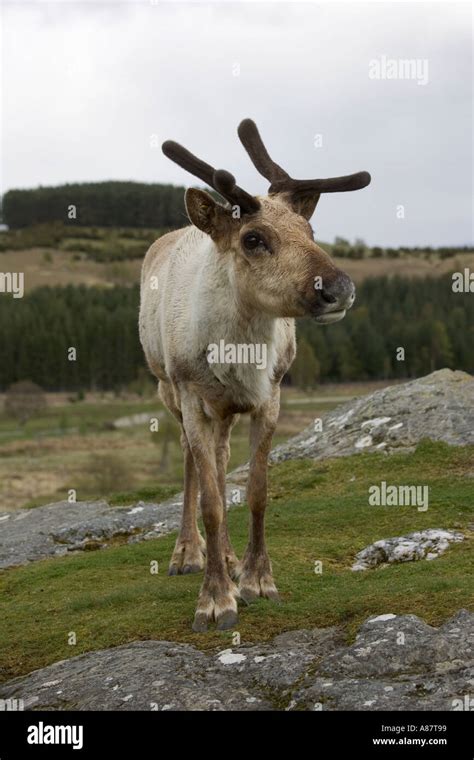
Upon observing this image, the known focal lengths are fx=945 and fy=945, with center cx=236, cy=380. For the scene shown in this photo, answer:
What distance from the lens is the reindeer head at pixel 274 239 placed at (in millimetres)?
10102

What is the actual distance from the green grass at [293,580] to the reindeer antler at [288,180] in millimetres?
5007

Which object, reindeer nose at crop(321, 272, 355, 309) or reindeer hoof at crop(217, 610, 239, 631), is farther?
reindeer hoof at crop(217, 610, 239, 631)

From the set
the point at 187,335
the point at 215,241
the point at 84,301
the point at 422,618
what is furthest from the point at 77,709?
the point at 84,301

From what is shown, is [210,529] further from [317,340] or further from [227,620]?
[317,340]

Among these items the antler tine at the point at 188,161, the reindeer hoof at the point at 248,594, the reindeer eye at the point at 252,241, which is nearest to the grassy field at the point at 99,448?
the reindeer hoof at the point at 248,594

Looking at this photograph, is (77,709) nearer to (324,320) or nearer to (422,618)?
(422,618)

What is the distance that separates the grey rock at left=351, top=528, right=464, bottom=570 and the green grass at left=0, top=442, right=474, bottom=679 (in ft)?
0.85

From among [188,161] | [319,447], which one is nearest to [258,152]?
[188,161]

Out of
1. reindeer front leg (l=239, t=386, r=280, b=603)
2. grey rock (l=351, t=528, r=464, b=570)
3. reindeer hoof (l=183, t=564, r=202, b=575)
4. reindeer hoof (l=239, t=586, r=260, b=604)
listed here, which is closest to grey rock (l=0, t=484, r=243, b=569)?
reindeer hoof (l=183, t=564, r=202, b=575)

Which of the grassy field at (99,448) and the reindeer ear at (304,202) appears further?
the grassy field at (99,448)

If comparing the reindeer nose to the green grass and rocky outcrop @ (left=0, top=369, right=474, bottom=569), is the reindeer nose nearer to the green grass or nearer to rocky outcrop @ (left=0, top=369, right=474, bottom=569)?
the green grass

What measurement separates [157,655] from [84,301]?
176 metres

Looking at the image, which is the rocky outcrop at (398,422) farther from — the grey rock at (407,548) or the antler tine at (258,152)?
the antler tine at (258,152)

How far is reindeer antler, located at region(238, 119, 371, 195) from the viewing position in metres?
11.6
